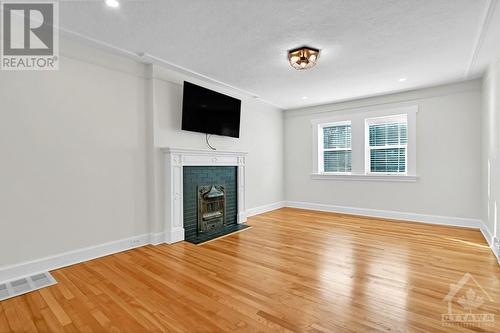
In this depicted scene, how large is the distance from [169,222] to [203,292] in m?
1.63

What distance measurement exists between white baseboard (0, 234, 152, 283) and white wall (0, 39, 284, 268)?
57 millimetres

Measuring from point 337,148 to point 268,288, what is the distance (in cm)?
441

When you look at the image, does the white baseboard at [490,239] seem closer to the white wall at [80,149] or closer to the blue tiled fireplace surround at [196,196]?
the blue tiled fireplace surround at [196,196]

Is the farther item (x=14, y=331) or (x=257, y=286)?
(x=257, y=286)

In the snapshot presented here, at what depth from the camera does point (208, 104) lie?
4.32 metres

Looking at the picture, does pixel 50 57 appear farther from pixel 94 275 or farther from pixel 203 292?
pixel 203 292

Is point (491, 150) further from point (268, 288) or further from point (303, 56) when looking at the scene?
point (268, 288)

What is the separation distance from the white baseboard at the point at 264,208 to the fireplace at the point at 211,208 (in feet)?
3.62

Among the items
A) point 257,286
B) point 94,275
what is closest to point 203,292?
point 257,286

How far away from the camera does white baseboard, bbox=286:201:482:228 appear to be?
4.50 meters

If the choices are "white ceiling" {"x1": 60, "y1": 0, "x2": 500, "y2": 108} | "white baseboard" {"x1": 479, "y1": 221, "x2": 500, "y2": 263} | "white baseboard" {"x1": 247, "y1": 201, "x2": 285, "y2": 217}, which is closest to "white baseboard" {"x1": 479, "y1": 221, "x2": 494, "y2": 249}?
"white baseboard" {"x1": 479, "y1": 221, "x2": 500, "y2": 263}

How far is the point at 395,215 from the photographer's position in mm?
5188

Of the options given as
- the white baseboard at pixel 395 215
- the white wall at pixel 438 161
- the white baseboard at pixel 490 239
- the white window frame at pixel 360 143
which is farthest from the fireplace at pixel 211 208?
the white baseboard at pixel 490 239

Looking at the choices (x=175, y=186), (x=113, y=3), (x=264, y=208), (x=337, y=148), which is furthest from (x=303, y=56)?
(x=264, y=208)
